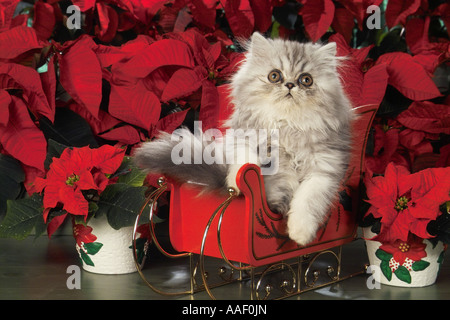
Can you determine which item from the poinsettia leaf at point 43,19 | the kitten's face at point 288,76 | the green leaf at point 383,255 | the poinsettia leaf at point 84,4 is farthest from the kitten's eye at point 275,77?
the poinsettia leaf at point 43,19

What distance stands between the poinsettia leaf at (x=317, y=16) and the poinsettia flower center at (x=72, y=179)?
72 cm

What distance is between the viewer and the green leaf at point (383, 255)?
1.30 m

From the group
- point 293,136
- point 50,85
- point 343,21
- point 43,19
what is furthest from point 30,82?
point 343,21

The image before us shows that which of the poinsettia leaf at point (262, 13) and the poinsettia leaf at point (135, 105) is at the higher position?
the poinsettia leaf at point (262, 13)

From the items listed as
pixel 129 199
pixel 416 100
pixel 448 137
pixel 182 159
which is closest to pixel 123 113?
pixel 129 199

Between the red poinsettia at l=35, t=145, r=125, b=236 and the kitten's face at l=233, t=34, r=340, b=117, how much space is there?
35 centimetres

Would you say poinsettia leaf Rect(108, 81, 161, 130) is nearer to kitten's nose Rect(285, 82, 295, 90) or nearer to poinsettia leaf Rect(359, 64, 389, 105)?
kitten's nose Rect(285, 82, 295, 90)

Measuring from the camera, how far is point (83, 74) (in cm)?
137

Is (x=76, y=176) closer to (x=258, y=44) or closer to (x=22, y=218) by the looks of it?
(x=22, y=218)

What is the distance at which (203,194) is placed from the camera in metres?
1.17

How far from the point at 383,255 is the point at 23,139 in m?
0.94

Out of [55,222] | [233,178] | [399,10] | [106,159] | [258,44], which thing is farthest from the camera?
[399,10]

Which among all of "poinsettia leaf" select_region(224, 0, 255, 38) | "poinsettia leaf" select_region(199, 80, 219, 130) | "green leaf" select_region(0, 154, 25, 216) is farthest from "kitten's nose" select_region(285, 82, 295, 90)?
"green leaf" select_region(0, 154, 25, 216)

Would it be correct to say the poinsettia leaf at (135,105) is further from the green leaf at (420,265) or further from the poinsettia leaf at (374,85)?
the green leaf at (420,265)
